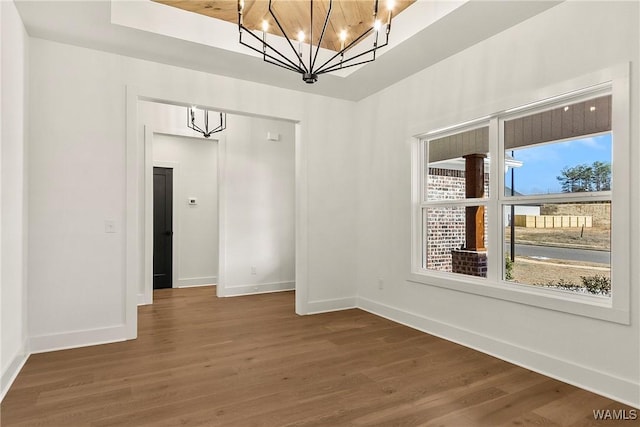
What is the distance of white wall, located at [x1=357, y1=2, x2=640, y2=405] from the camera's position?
2.42m

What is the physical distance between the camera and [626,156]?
2.37 meters

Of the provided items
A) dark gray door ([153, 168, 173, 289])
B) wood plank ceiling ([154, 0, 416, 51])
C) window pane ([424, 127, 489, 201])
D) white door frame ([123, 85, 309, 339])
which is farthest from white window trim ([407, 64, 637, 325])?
dark gray door ([153, 168, 173, 289])

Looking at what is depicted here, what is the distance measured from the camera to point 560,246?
2.91 metres

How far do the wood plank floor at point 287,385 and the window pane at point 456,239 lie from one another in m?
0.77

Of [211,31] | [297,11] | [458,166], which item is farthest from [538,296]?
[211,31]

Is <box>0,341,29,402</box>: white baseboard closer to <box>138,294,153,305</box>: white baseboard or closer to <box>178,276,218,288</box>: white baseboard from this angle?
<box>138,294,153,305</box>: white baseboard

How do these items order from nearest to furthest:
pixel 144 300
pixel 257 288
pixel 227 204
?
pixel 144 300
pixel 227 204
pixel 257 288

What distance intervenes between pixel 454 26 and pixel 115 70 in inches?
123

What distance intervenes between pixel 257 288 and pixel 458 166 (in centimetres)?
362

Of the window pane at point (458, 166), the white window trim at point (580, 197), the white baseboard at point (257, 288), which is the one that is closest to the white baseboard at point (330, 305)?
the white window trim at point (580, 197)

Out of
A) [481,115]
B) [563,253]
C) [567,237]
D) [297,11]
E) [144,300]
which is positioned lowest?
[144,300]

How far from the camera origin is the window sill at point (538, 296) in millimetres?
2461

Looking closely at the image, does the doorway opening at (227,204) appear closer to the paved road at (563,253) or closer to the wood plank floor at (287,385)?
the wood plank floor at (287,385)

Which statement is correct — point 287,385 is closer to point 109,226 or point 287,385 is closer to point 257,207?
point 109,226
